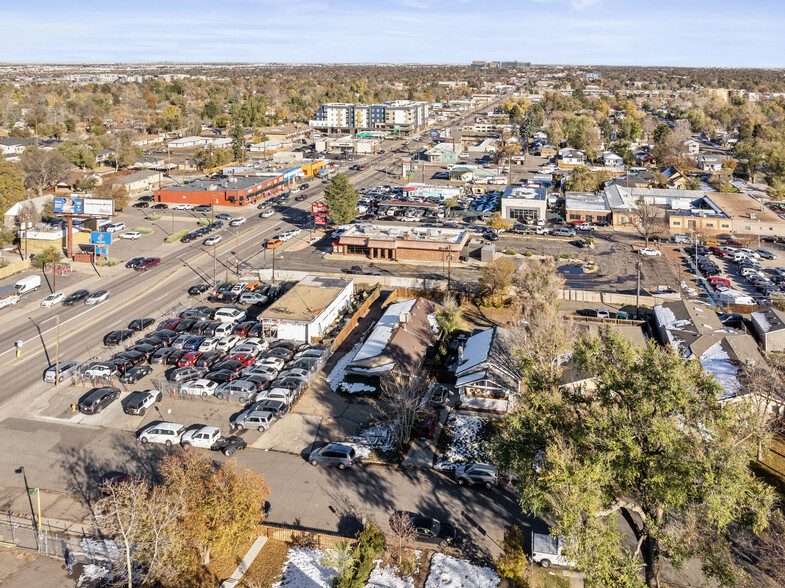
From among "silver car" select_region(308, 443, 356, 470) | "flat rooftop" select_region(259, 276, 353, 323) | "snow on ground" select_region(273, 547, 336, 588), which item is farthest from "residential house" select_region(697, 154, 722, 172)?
"snow on ground" select_region(273, 547, 336, 588)

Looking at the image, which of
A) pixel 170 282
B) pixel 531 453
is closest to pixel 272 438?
pixel 531 453

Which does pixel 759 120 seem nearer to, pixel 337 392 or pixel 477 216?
pixel 477 216

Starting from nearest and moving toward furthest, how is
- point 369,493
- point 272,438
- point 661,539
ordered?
point 661,539 → point 369,493 → point 272,438

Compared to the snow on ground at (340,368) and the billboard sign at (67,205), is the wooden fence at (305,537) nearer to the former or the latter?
the snow on ground at (340,368)

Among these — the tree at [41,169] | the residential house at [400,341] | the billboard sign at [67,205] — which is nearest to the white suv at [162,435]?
the residential house at [400,341]

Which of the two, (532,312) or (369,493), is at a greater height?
(532,312)
